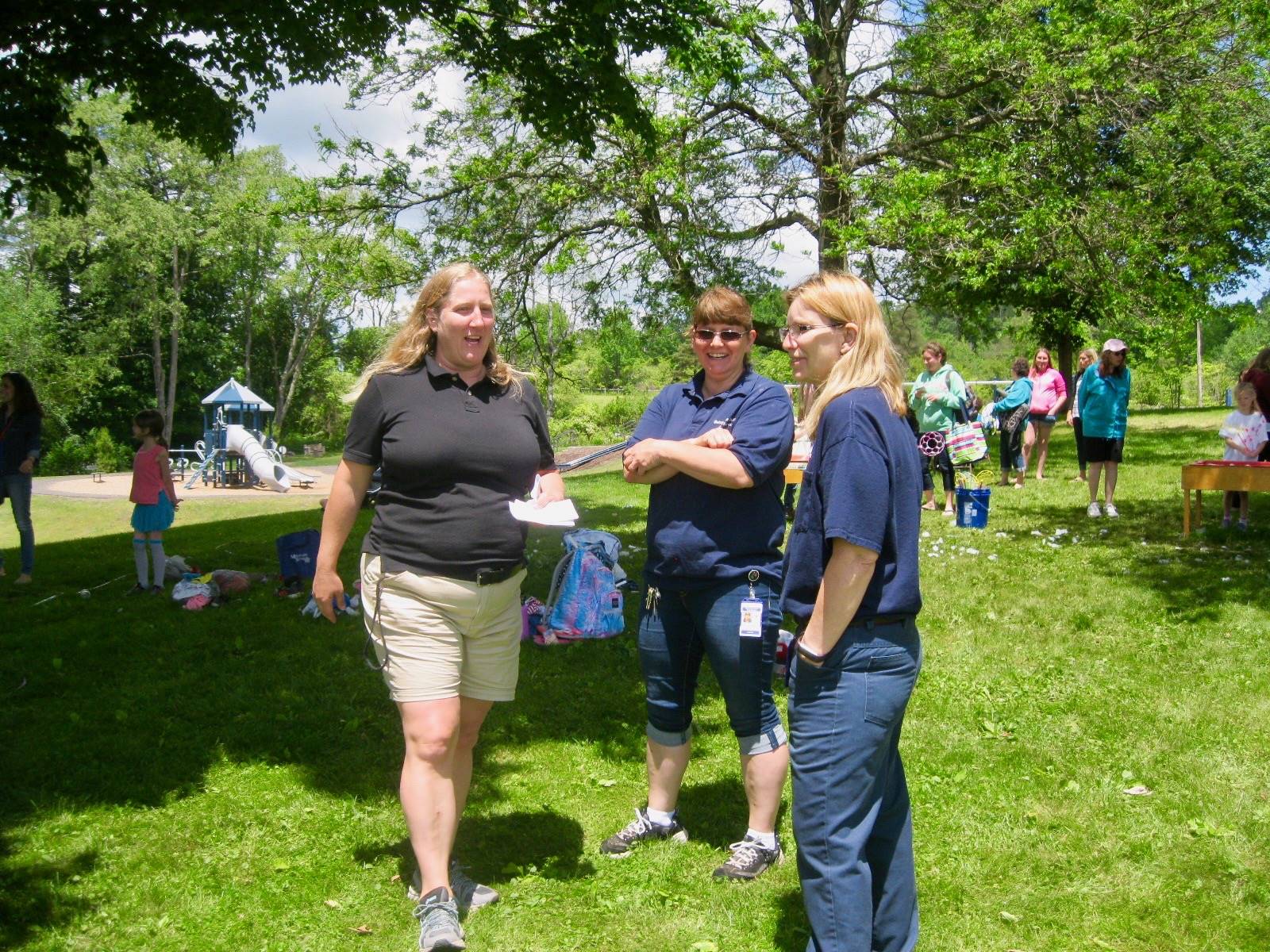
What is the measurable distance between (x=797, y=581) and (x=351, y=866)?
2.27m

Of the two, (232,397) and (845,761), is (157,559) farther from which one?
(232,397)

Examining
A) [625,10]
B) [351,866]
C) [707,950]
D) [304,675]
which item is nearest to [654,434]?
[707,950]

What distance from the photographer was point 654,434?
12.8 feet

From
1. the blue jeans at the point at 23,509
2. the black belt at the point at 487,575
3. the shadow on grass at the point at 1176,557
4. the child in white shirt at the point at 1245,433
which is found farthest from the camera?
the child in white shirt at the point at 1245,433

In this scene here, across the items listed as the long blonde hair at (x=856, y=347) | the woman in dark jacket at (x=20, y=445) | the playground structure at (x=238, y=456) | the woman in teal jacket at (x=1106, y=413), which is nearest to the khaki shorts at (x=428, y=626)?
the long blonde hair at (x=856, y=347)

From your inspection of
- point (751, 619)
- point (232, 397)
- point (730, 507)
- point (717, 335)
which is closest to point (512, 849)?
point (751, 619)

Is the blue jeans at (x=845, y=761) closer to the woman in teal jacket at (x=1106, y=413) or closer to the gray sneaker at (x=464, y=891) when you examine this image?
the gray sneaker at (x=464, y=891)

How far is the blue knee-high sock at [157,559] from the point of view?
9.02 m

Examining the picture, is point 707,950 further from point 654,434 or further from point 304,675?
point 304,675

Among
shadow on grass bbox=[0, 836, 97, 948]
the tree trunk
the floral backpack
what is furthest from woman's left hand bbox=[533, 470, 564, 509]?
the tree trunk

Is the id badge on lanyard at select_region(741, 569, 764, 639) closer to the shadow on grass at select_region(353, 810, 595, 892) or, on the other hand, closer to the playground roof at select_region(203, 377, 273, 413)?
the shadow on grass at select_region(353, 810, 595, 892)

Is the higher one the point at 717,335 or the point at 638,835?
the point at 717,335

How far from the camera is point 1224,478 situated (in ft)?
31.0

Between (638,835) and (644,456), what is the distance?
59.3 inches
